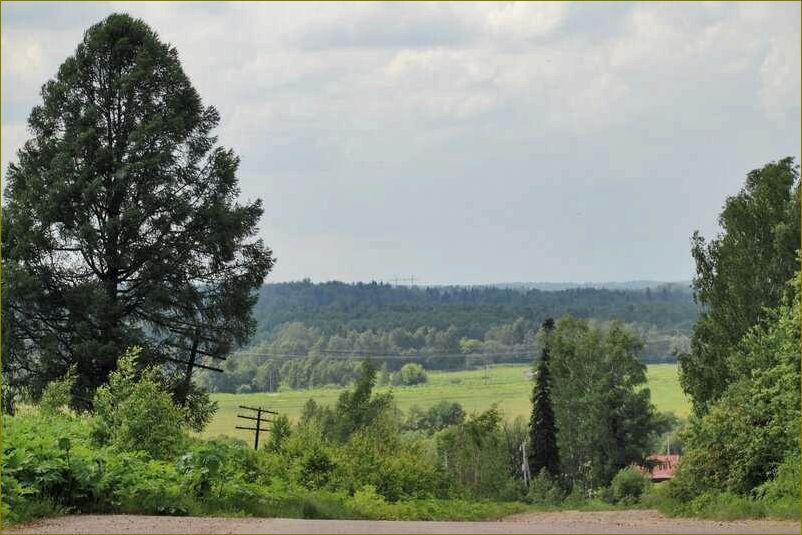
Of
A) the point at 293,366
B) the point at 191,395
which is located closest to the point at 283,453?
the point at 191,395

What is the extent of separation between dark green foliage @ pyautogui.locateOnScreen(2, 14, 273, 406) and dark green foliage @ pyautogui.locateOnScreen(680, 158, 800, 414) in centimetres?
1744

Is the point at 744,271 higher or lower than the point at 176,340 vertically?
higher

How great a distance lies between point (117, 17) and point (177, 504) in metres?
20.2

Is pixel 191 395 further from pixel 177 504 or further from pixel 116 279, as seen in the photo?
pixel 177 504

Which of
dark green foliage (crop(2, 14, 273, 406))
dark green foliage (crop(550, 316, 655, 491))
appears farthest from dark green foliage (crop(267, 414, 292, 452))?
dark green foliage (crop(550, 316, 655, 491))

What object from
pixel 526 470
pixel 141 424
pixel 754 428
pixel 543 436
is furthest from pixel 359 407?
pixel 526 470

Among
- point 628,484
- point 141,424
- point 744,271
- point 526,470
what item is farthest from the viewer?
point 526,470

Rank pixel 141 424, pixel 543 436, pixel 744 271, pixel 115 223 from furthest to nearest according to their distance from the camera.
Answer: pixel 543 436
pixel 744 271
pixel 115 223
pixel 141 424

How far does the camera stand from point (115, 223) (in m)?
29.8

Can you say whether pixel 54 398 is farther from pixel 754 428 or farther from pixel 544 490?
pixel 544 490

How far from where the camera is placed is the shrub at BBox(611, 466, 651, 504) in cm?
6952

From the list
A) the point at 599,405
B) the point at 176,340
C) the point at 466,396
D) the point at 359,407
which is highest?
the point at 176,340

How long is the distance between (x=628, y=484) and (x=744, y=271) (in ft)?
116

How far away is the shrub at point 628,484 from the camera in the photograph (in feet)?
228
